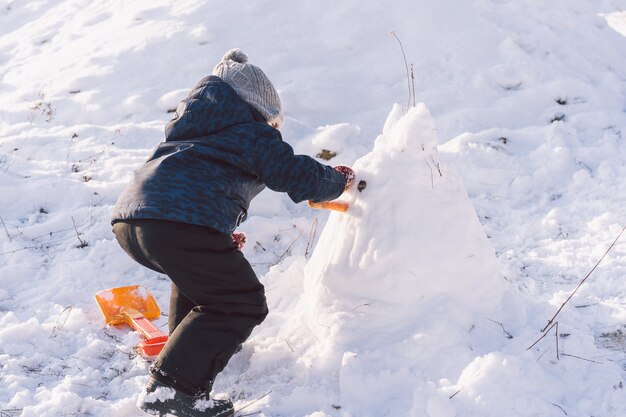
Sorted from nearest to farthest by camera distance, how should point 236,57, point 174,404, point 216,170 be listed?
point 174,404 < point 216,170 < point 236,57

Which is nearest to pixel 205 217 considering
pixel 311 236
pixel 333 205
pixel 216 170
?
pixel 216 170

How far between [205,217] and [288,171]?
381 mm

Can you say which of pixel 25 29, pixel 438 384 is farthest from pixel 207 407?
pixel 25 29

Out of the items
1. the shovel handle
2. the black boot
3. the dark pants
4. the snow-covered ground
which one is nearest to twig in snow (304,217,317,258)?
Answer: the snow-covered ground

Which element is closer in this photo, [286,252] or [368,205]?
[368,205]

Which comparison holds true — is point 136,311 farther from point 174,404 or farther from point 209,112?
point 209,112

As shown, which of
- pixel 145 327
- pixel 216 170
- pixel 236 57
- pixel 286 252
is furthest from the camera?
pixel 286 252

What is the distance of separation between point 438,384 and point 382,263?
0.51 m

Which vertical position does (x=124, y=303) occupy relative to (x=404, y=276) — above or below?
below

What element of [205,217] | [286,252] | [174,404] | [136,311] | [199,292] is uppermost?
[205,217]

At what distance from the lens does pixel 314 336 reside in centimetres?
281

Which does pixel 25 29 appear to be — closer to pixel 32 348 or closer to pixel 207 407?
pixel 32 348

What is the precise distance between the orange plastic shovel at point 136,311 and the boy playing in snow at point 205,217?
42 cm

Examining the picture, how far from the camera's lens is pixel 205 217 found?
7.98 feet
